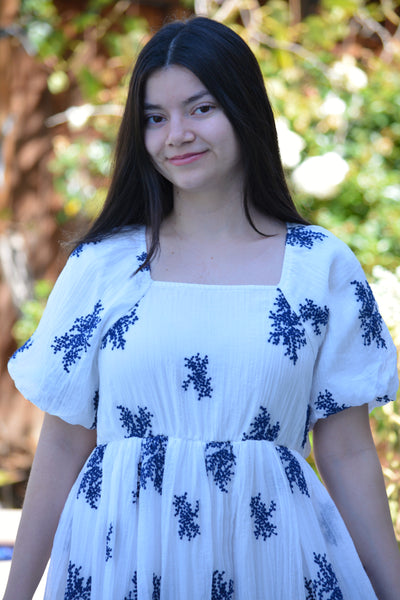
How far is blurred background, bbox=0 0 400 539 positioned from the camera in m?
3.63

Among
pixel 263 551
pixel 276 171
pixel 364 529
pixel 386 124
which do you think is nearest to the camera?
pixel 263 551

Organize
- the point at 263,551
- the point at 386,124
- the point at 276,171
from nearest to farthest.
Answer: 1. the point at 263,551
2. the point at 276,171
3. the point at 386,124

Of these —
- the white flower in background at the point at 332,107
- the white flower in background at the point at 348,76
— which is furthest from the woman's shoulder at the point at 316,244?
the white flower in background at the point at 348,76

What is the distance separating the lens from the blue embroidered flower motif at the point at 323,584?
1.29 metres

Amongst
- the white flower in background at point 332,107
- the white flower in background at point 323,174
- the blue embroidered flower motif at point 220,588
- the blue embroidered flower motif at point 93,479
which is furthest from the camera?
the white flower in background at point 332,107

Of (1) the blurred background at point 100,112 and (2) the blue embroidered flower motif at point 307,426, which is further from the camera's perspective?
(1) the blurred background at point 100,112

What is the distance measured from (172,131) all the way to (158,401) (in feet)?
1.49

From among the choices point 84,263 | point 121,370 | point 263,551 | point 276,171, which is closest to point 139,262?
point 84,263

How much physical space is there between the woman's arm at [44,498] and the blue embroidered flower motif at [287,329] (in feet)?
1.36

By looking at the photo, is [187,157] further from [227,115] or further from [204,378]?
[204,378]

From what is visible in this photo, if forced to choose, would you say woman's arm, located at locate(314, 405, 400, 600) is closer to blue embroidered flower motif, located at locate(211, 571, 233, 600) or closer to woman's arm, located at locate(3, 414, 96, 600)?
blue embroidered flower motif, located at locate(211, 571, 233, 600)

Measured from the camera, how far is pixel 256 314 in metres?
1.31

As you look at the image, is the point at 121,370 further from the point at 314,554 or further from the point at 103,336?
the point at 314,554

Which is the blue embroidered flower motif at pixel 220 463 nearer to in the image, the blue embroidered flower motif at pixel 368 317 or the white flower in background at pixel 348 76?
the blue embroidered flower motif at pixel 368 317
